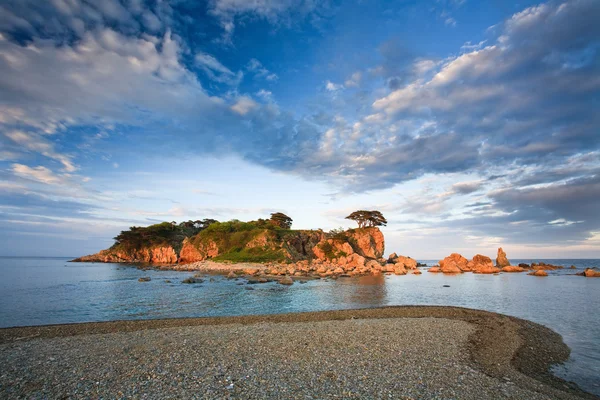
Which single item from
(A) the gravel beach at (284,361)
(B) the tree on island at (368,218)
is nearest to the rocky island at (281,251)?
(B) the tree on island at (368,218)

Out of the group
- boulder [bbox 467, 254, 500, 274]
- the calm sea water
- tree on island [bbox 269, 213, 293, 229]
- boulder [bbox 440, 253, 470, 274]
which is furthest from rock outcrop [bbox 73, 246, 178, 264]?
boulder [bbox 467, 254, 500, 274]

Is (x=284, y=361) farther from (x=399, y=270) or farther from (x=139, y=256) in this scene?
(x=139, y=256)

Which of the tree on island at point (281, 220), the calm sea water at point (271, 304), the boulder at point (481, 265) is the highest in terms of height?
the tree on island at point (281, 220)

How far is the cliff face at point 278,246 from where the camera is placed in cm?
8800

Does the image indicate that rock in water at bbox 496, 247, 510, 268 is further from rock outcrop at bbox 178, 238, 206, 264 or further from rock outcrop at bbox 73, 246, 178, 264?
rock outcrop at bbox 73, 246, 178, 264

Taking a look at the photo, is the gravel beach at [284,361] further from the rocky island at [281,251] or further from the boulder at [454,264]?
the boulder at [454,264]

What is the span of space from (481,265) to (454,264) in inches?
259

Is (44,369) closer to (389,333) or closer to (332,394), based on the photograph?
(332,394)

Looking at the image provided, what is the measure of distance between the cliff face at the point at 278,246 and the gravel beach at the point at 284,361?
65.4 m

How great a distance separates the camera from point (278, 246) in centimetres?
8938

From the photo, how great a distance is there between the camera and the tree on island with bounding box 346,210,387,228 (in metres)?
107

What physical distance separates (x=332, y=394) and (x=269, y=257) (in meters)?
77.4

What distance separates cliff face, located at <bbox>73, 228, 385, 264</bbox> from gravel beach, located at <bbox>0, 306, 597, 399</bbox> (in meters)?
65.4

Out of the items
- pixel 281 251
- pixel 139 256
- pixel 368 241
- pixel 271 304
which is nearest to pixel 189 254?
pixel 281 251
